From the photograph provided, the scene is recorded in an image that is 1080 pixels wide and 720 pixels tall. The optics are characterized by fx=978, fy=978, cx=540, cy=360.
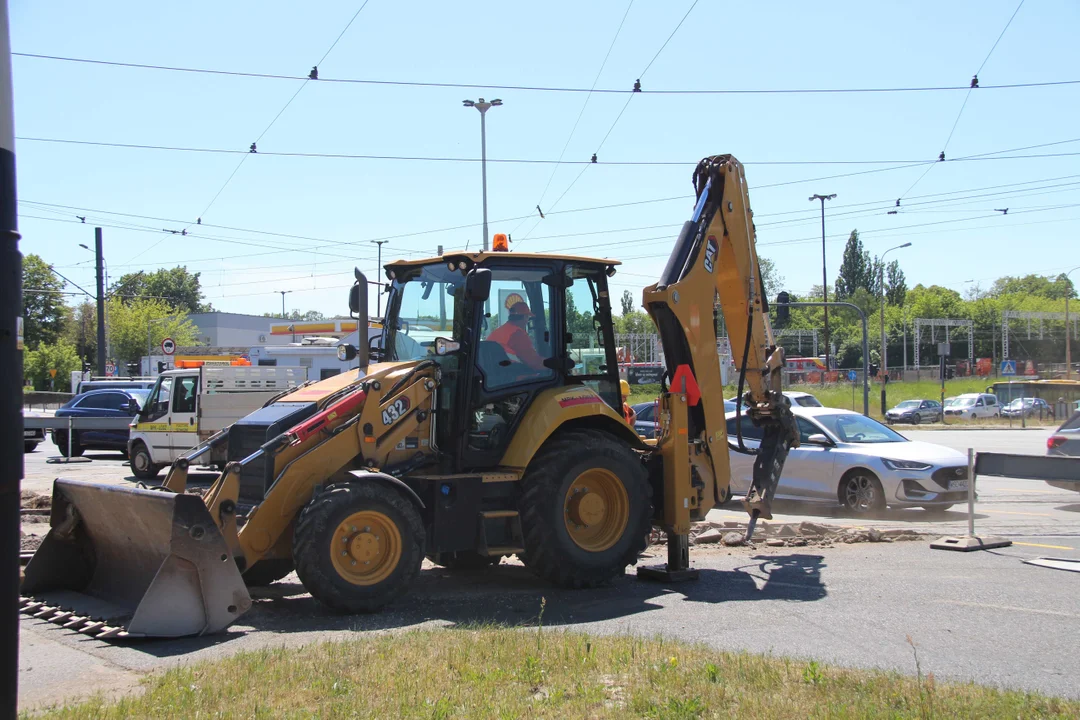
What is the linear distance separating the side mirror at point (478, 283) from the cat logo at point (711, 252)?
2.51 meters

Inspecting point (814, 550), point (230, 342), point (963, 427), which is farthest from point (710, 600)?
point (230, 342)

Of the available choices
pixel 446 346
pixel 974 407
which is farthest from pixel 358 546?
pixel 974 407

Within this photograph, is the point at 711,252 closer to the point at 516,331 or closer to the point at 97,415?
the point at 516,331

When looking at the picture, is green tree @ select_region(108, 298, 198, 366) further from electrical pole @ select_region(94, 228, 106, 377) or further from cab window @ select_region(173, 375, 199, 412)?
cab window @ select_region(173, 375, 199, 412)

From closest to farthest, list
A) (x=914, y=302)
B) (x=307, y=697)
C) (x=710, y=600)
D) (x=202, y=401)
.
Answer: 1. (x=307, y=697)
2. (x=710, y=600)
3. (x=202, y=401)
4. (x=914, y=302)

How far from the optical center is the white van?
62.7 ft

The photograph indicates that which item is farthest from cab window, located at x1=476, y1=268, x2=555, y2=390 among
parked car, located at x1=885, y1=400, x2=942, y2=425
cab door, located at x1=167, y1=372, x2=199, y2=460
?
parked car, located at x1=885, y1=400, x2=942, y2=425

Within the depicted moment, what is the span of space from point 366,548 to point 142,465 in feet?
47.6

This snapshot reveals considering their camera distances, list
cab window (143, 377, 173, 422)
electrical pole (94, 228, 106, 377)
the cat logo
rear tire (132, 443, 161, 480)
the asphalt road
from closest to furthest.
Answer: the asphalt road → the cat logo → cab window (143, 377, 173, 422) → rear tire (132, 443, 161, 480) → electrical pole (94, 228, 106, 377)

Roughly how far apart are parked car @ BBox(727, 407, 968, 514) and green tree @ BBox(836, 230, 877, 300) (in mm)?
109903

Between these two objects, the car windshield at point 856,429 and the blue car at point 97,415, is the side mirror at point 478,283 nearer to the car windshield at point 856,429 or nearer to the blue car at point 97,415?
the car windshield at point 856,429

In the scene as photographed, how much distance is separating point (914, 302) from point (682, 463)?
10807 cm

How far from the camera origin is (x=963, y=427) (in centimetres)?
4375

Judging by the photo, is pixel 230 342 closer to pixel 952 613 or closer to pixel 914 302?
pixel 914 302
